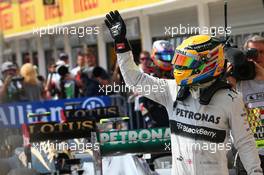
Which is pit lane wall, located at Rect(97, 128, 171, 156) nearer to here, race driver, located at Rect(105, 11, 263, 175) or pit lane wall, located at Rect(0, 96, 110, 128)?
race driver, located at Rect(105, 11, 263, 175)

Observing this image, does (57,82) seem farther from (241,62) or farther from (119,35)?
(119,35)

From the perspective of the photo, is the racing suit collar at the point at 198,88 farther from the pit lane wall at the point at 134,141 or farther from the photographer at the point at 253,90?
the pit lane wall at the point at 134,141

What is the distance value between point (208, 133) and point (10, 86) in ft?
21.5

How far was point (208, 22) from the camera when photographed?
9773 millimetres

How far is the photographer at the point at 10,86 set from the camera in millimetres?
9117

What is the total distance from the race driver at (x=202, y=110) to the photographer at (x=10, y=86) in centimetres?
597

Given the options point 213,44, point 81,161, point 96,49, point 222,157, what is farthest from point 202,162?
point 96,49

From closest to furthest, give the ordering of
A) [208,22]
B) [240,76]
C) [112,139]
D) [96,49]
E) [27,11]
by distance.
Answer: [240,76], [112,139], [208,22], [96,49], [27,11]

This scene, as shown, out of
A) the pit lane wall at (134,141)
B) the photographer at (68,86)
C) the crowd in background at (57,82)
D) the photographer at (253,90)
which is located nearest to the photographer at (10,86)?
the crowd in background at (57,82)

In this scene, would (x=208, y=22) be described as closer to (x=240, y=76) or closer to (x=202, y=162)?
(x=240, y=76)

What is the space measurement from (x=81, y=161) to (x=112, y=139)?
696 mm

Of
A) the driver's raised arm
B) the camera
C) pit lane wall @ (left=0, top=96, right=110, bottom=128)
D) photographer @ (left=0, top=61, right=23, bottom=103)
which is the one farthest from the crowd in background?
the driver's raised arm

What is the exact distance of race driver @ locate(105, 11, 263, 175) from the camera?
3.32 m

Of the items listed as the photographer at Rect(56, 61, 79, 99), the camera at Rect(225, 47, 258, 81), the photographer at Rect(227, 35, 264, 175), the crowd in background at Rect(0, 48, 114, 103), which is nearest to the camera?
the camera at Rect(225, 47, 258, 81)
